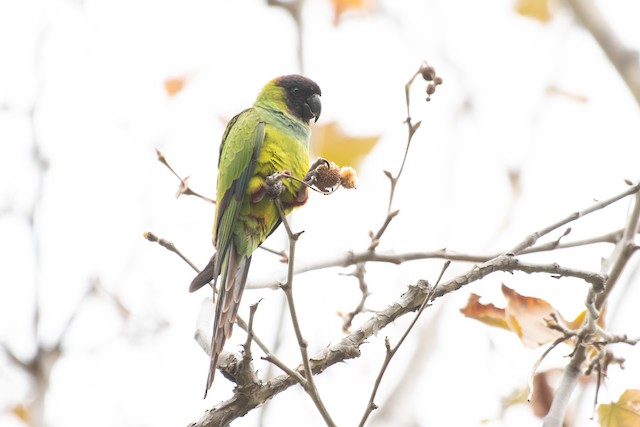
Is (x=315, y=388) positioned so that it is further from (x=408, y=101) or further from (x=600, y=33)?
(x=600, y=33)

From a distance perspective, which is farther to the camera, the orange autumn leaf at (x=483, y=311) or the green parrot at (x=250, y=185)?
the green parrot at (x=250, y=185)

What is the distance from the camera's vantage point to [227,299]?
3094 mm

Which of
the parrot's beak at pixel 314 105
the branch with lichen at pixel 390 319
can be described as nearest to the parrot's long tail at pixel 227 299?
the branch with lichen at pixel 390 319

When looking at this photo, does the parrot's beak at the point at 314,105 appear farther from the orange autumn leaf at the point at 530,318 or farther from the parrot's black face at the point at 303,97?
the orange autumn leaf at the point at 530,318

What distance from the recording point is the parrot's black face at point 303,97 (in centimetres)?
445

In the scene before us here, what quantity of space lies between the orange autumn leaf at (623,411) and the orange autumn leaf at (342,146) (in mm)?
2851

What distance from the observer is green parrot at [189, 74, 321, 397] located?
3497 mm

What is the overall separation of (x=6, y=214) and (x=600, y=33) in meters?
5.00

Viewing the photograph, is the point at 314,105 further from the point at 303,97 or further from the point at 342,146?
the point at 342,146

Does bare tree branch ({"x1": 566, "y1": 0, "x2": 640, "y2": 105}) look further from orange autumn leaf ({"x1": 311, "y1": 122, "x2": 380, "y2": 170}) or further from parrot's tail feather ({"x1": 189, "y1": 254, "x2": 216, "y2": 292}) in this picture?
orange autumn leaf ({"x1": 311, "y1": 122, "x2": 380, "y2": 170})

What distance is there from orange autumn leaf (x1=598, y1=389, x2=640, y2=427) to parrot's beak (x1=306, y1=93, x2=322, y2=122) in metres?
2.51

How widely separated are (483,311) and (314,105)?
2.04 m

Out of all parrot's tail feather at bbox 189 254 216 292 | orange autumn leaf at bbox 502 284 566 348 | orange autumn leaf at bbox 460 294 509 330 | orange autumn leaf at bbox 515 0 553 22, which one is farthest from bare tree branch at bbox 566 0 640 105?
orange autumn leaf at bbox 515 0 553 22

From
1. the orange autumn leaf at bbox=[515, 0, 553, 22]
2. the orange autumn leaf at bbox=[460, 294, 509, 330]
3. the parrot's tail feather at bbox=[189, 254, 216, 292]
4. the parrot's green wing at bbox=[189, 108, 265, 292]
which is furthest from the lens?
the orange autumn leaf at bbox=[515, 0, 553, 22]
